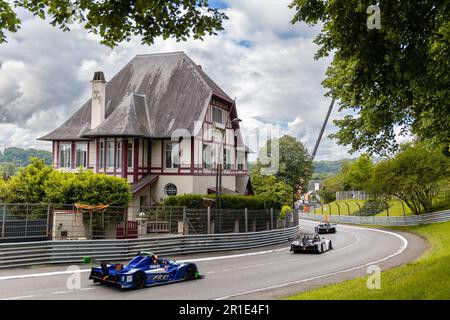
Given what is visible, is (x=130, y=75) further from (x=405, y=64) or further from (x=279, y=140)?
(x=279, y=140)

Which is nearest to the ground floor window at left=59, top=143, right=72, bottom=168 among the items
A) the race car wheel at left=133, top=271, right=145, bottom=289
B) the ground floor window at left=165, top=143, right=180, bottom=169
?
the ground floor window at left=165, top=143, right=180, bottom=169

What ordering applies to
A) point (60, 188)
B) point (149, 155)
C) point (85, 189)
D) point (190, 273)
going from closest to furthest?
1. point (190, 273)
2. point (60, 188)
3. point (85, 189)
4. point (149, 155)

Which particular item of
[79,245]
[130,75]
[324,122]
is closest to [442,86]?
[79,245]

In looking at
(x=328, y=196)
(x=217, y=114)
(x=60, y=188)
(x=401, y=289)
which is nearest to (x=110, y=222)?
(x=60, y=188)

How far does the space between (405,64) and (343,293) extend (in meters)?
6.19

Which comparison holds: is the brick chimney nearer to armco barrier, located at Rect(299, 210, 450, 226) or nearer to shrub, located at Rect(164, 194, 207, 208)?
shrub, located at Rect(164, 194, 207, 208)

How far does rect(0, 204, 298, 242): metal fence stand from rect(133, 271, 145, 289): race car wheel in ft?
22.0

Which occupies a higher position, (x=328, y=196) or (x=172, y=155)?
(x=172, y=155)

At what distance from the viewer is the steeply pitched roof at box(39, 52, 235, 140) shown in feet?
112

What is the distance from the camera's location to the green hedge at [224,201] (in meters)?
27.9

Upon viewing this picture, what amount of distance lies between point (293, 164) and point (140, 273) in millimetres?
67229

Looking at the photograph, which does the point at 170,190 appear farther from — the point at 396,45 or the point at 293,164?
the point at 293,164

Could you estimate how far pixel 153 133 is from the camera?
3450cm

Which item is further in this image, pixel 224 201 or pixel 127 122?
pixel 127 122
